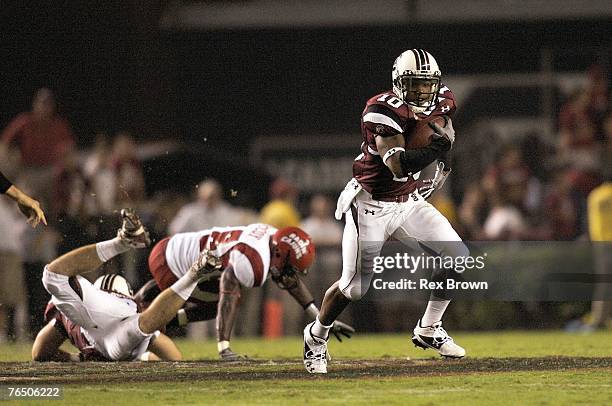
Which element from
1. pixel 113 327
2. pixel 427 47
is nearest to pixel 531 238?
pixel 427 47

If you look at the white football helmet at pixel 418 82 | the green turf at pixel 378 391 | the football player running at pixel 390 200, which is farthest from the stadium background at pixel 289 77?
the green turf at pixel 378 391

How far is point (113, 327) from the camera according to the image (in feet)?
27.5

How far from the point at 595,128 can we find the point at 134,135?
17.9 ft

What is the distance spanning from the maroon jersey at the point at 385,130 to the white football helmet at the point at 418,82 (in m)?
0.06

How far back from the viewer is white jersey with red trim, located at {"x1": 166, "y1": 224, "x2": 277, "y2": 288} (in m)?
8.75

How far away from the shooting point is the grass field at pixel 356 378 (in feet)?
21.1

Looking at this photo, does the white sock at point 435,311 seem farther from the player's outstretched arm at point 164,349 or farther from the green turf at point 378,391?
the player's outstretched arm at point 164,349

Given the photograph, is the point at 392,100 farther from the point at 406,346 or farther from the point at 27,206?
the point at 406,346

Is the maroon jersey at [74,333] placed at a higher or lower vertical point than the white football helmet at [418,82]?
lower

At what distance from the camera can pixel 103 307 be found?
331 inches

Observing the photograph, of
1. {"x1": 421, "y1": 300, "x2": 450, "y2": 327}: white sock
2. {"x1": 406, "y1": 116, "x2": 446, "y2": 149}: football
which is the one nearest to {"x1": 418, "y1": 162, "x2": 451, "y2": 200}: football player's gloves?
{"x1": 406, "y1": 116, "x2": 446, "y2": 149}: football

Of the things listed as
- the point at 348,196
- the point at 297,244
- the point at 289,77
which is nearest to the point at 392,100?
the point at 348,196

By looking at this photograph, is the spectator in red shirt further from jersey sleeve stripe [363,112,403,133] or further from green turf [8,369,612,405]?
A: green turf [8,369,612,405]

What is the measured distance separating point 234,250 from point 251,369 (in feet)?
→ 3.87
